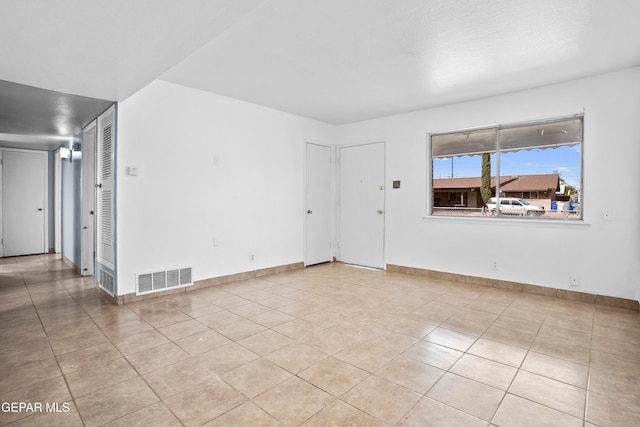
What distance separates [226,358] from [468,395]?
1680 mm

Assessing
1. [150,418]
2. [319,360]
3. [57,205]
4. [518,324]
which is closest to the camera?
[150,418]

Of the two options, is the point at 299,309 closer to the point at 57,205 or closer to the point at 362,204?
the point at 362,204

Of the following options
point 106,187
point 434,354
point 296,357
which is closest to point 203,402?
point 296,357

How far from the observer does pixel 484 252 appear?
15.5ft

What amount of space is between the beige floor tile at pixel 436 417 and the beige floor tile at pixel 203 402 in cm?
97

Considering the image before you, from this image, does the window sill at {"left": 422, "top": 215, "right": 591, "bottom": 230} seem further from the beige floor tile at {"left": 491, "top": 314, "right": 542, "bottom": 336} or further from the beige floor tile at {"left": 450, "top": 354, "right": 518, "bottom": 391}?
the beige floor tile at {"left": 450, "top": 354, "right": 518, "bottom": 391}

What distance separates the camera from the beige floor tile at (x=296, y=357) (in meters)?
2.40

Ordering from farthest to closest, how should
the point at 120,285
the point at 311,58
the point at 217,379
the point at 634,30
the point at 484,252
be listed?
1. the point at 484,252
2. the point at 120,285
3. the point at 311,58
4. the point at 634,30
5. the point at 217,379

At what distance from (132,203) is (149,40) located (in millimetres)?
2105

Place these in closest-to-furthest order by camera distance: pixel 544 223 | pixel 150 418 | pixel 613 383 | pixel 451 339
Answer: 1. pixel 150 418
2. pixel 613 383
3. pixel 451 339
4. pixel 544 223

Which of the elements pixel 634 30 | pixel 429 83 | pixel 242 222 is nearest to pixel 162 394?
pixel 242 222

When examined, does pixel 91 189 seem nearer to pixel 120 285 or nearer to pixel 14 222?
pixel 120 285

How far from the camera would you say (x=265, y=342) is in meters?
2.79

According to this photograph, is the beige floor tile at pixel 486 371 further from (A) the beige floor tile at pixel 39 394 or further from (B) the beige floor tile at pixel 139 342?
(A) the beige floor tile at pixel 39 394
